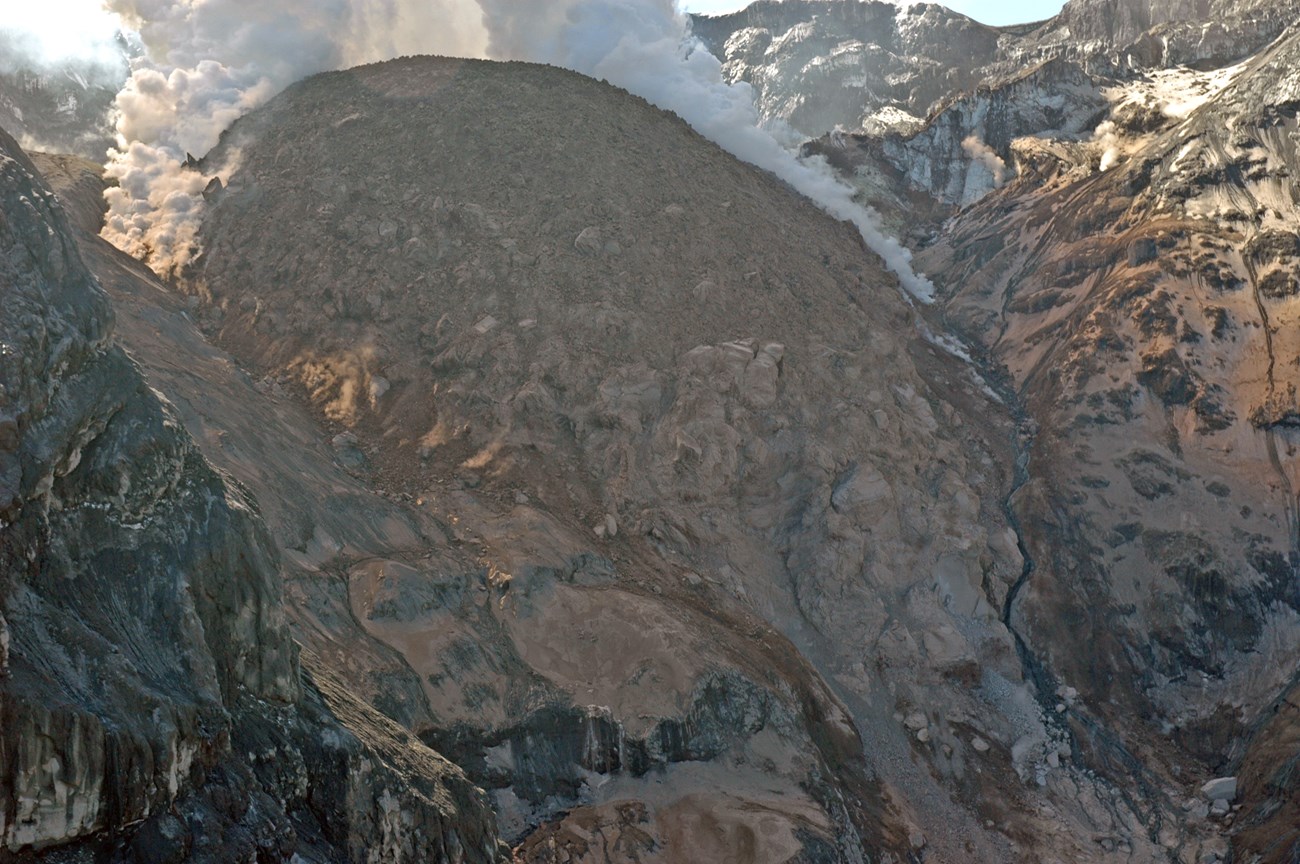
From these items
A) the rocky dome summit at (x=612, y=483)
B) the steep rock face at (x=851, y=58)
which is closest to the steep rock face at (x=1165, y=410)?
the rocky dome summit at (x=612, y=483)

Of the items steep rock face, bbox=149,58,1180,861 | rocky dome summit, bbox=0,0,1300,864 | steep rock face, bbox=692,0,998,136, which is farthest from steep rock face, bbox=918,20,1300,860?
steep rock face, bbox=692,0,998,136

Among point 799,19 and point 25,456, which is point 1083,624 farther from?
point 799,19

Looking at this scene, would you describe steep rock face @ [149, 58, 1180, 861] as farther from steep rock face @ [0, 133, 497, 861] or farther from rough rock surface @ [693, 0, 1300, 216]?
rough rock surface @ [693, 0, 1300, 216]

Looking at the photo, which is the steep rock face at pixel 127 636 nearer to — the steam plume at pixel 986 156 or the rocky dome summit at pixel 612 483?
the rocky dome summit at pixel 612 483

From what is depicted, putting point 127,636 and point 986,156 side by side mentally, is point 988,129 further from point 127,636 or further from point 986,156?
point 127,636

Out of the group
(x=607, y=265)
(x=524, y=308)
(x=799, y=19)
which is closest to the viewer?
(x=524, y=308)

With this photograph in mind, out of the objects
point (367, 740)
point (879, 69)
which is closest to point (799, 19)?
point (879, 69)

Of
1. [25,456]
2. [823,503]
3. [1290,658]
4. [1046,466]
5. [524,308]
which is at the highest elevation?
[524,308]

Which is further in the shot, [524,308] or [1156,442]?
[1156,442]
